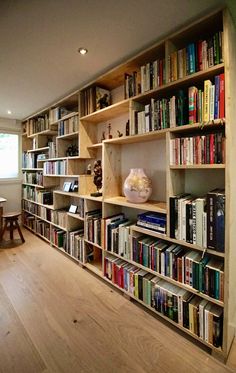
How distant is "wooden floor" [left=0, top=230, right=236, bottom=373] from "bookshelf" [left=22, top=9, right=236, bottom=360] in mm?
122

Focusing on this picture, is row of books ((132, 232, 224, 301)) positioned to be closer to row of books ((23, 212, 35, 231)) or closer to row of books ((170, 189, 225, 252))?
row of books ((170, 189, 225, 252))

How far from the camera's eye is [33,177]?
381 centimetres

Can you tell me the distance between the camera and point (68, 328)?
1564mm

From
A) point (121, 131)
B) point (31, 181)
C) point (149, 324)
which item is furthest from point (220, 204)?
point (31, 181)

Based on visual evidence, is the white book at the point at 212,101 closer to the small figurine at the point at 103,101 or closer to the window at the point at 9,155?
the small figurine at the point at 103,101

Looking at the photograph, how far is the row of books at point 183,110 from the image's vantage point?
129 centimetres

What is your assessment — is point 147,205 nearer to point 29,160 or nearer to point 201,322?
point 201,322

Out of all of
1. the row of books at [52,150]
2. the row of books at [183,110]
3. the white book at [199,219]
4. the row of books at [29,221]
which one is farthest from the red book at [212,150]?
the row of books at [29,221]

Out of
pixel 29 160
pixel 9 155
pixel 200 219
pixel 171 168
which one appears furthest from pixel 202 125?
pixel 9 155

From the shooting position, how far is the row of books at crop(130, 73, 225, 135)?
129cm

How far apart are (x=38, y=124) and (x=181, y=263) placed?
125 inches

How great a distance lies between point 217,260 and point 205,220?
335 mm

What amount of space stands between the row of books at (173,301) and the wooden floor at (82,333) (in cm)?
12

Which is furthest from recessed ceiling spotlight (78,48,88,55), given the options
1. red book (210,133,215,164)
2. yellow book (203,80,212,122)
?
red book (210,133,215,164)
